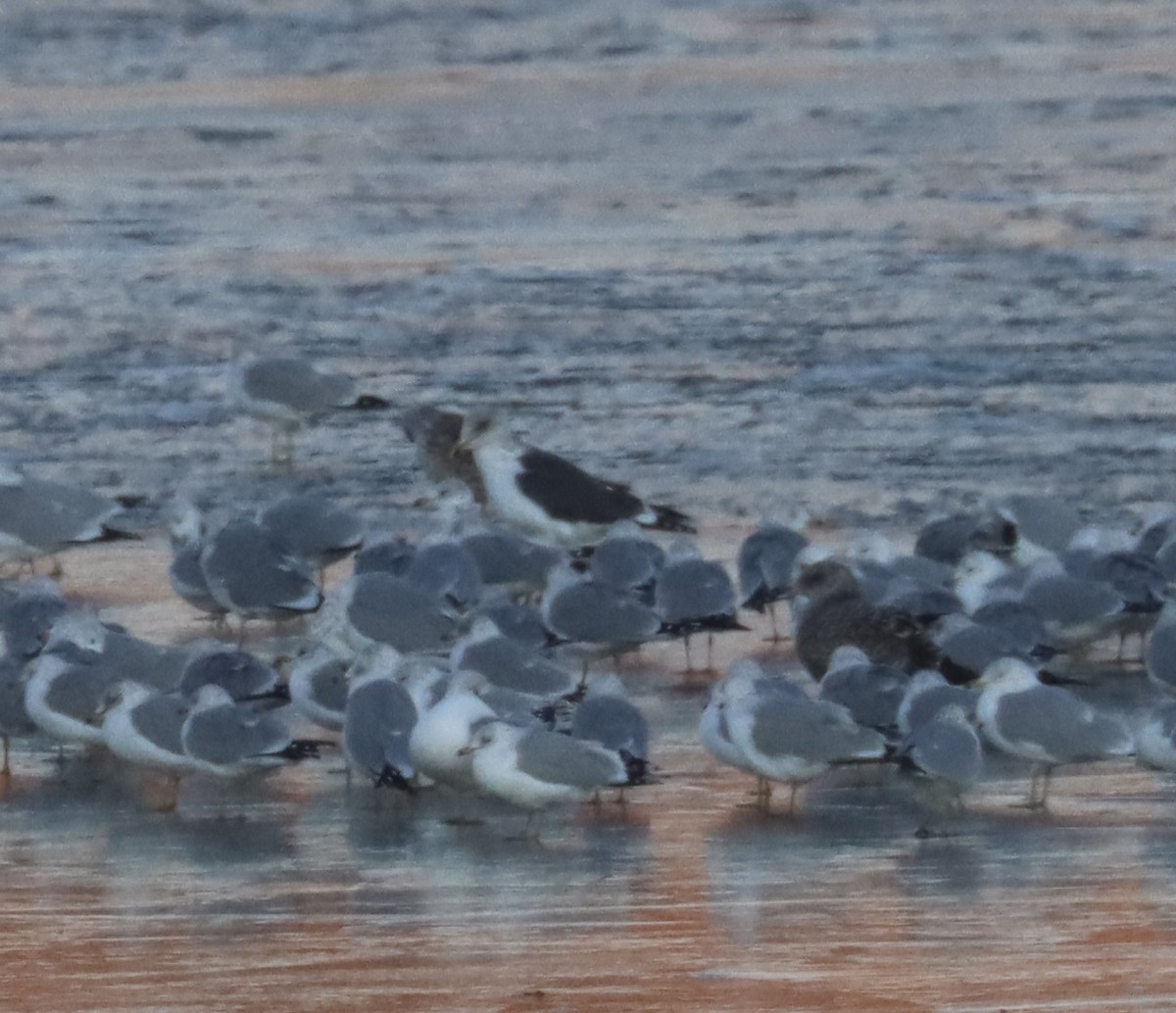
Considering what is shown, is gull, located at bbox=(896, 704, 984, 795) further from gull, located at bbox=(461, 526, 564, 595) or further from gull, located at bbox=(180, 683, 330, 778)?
gull, located at bbox=(461, 526, 564, 595)

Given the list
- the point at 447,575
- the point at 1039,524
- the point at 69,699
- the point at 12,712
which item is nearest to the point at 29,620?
the point at 12,712

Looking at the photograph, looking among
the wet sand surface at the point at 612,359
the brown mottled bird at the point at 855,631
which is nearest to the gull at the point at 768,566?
the wet sand surface at the point at 612,359

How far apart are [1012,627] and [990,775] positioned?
664 mm

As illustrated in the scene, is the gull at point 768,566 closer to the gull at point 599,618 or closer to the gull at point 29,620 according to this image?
the gull at point 599,618

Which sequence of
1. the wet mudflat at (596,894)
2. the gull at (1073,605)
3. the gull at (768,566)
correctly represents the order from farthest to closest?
1. the gull at (768,566)
2. the gull at (1073,605)
3. the wet mudflat at (596,894)

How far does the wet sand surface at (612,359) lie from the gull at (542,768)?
0.14 meters

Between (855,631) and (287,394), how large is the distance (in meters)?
4.13

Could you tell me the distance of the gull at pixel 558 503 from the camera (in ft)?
31.4

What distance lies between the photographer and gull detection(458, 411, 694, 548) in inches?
377

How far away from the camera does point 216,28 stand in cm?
2400

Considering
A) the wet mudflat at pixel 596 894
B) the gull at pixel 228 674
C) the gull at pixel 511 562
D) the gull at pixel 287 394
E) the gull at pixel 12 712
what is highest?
the gull at pixel 287 394

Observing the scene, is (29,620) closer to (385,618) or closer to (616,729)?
(385,618)

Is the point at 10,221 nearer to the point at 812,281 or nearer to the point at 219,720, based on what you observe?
the point at 812,281

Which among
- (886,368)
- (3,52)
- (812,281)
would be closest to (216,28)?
(3,52)
